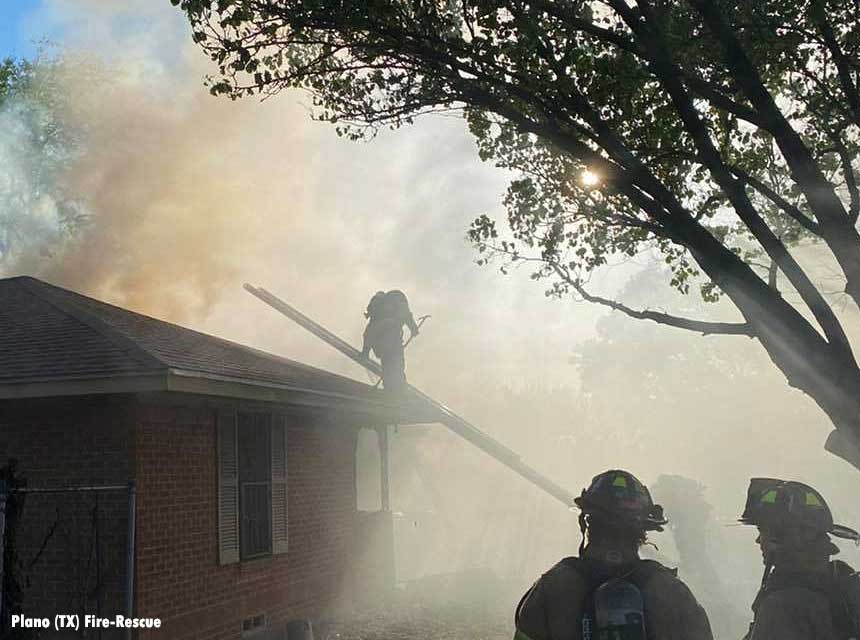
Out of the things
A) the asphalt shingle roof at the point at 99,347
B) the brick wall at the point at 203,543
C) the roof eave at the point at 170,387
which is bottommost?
the brick wall at the point at 203,543

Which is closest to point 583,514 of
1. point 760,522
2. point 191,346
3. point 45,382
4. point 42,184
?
point 760,522

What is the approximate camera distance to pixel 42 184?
30.3 metres

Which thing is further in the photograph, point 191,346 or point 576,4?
point 191,346

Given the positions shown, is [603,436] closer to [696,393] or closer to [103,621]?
[696,393]

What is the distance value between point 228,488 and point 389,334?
18.2ft

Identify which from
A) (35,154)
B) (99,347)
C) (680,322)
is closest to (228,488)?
(99,347)

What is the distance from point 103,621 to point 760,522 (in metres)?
6.73

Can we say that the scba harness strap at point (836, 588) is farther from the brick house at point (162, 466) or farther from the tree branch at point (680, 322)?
the brick house at point (162, 466)

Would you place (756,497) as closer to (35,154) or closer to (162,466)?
(162,466)

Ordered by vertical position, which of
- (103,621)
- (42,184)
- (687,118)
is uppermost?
(42,184)

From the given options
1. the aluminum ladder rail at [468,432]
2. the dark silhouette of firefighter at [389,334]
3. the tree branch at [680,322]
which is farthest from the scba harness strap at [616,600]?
the aluminum ladder rail at [468,432]

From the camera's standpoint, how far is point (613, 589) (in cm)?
307

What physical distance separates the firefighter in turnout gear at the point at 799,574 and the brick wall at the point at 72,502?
6380 mm

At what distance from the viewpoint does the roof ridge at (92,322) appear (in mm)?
8070
